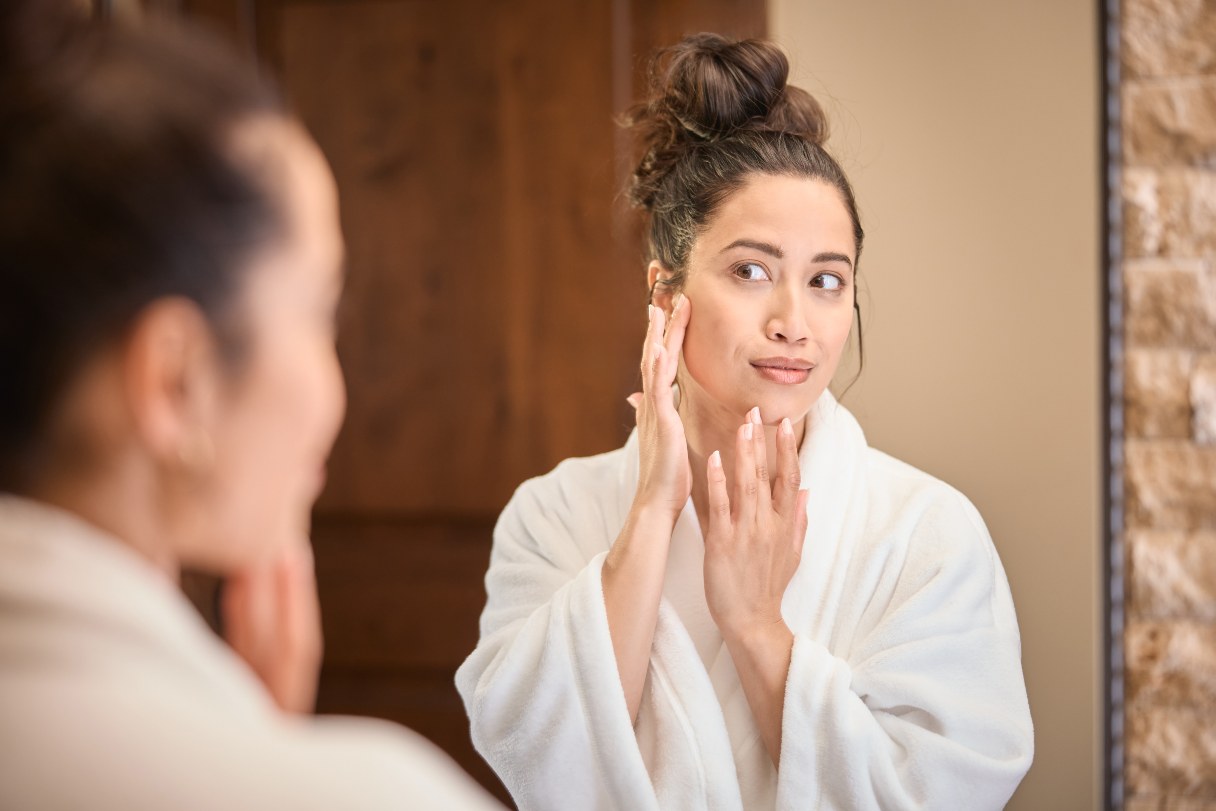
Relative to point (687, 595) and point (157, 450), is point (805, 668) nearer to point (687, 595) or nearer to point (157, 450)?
point (687, 595)

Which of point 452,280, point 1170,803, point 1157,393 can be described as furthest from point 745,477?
point 452,280

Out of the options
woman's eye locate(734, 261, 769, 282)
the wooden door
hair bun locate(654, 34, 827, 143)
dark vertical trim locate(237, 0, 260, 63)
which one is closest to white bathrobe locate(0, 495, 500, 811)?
woman's eye locate(734, 261, 769, 282)

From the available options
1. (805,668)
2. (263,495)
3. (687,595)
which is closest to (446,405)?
(687,595)

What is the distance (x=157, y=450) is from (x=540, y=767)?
54 cm

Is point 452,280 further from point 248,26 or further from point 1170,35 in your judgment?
point 1170,35

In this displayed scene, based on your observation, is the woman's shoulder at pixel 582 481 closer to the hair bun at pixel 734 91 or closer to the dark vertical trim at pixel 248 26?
the hair bun at pixel 734 91

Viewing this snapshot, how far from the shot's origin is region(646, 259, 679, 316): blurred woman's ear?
0.97m

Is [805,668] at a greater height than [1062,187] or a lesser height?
lesser

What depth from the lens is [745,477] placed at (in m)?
0.90

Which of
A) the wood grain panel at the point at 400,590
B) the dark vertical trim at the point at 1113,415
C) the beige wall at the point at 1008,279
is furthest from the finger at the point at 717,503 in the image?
the wood grain panel at the point at 400,590

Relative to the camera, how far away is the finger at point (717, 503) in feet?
2.93

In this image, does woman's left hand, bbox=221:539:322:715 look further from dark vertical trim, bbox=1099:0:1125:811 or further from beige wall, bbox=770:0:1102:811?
dark vertical trim, bbox=1099:0:1125:811

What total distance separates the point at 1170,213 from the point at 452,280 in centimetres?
87

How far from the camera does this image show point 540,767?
904 millimetres
